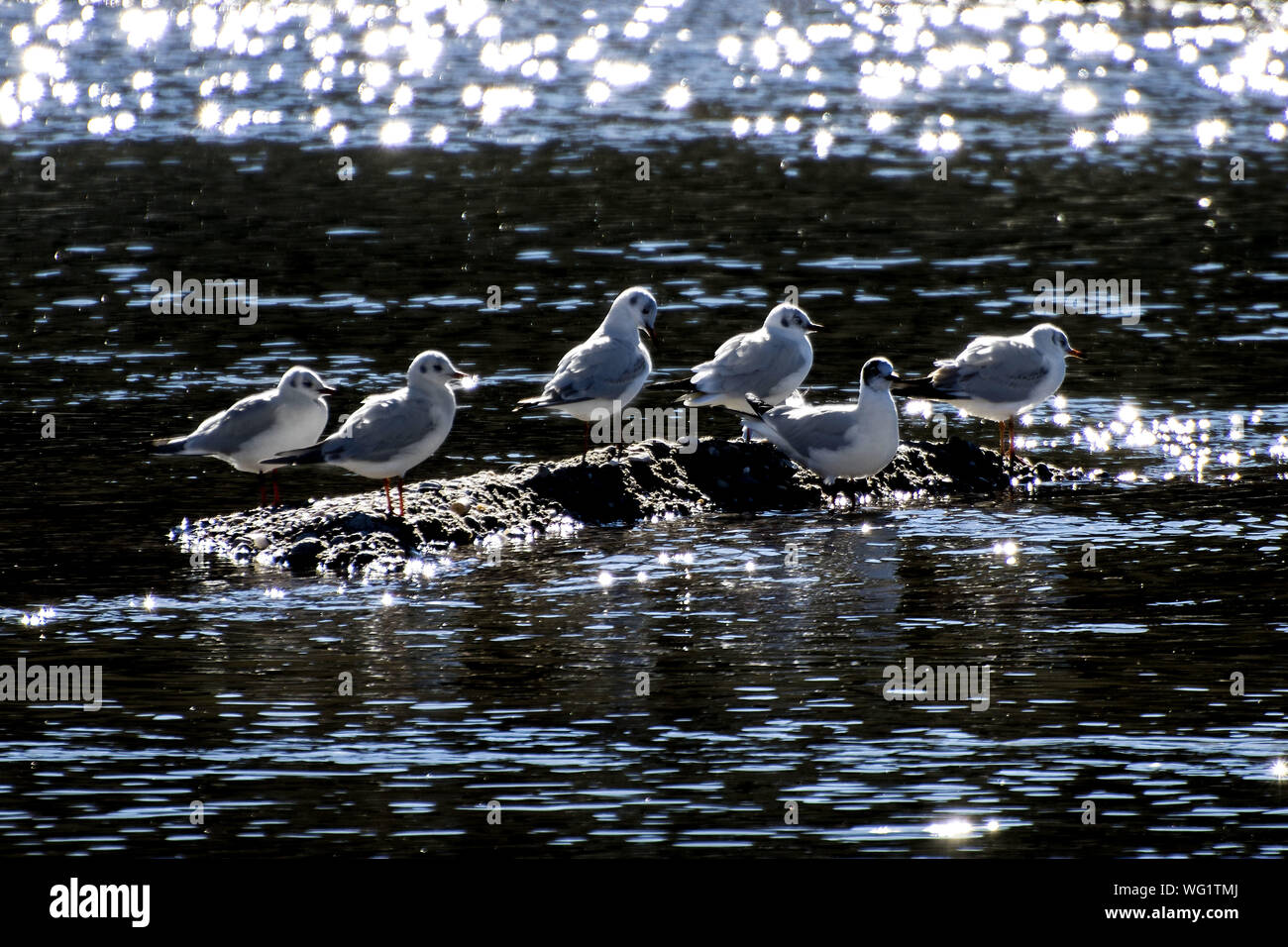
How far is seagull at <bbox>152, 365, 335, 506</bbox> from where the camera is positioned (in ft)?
62.0

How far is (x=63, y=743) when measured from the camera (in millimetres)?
13336

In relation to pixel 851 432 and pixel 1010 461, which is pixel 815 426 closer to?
pixel 851 432

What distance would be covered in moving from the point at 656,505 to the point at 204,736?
289 inches

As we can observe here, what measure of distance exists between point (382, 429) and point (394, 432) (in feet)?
0.38

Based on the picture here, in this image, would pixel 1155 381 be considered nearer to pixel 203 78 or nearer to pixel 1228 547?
pixel 1228 547

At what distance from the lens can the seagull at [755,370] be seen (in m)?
20.6

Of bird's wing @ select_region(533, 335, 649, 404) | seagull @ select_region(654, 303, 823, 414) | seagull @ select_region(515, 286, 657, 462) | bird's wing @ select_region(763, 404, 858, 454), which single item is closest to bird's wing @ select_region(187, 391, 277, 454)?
seagull @ select_region(515, 286, 657, 462)

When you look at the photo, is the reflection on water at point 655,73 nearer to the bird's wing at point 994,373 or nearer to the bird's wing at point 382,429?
the bird's wing at point 994,373

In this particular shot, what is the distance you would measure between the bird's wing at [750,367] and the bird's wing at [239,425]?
14.6ft

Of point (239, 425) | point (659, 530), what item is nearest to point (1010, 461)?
point (659, 530)

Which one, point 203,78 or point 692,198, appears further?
point 203,78

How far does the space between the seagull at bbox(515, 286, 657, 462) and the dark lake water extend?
150cm
